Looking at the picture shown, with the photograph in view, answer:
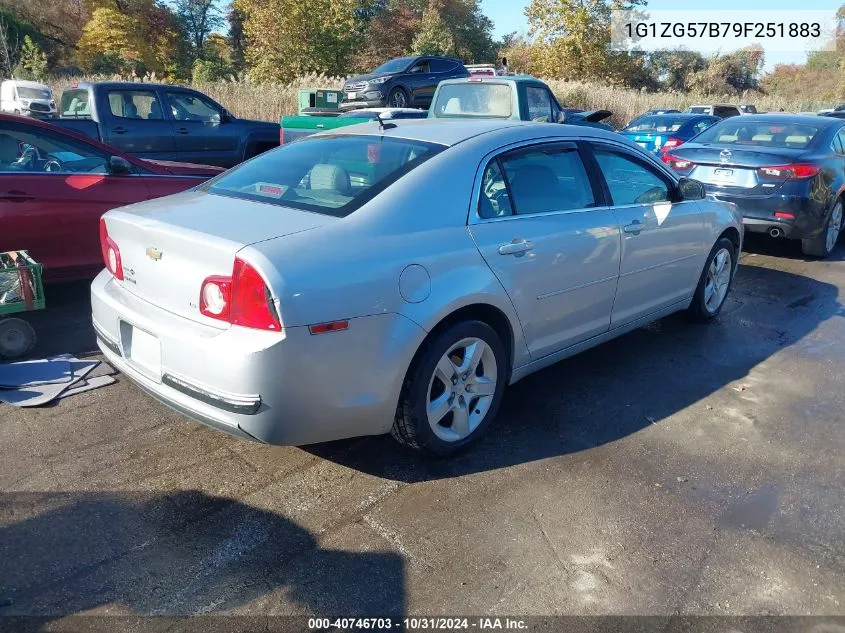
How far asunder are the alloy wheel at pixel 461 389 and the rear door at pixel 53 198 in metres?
3.56

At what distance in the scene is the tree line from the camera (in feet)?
104

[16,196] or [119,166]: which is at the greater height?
[119,166]

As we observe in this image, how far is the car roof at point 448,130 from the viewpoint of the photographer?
3.66 meters

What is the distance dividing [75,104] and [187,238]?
9094mm

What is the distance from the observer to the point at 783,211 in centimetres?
743

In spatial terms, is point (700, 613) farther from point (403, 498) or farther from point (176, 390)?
point (176, 390)

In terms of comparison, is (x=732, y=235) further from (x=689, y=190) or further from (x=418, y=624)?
(x=418, y=624)

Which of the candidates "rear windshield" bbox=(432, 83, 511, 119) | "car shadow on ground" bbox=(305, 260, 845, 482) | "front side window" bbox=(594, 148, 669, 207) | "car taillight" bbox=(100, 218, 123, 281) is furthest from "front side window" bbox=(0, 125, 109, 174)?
"rear windshield" bbox=(432, 83, 511, 119)

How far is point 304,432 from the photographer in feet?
9.26

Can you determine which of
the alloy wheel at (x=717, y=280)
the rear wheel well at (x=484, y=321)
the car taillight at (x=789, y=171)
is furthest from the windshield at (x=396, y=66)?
the rear wheel well at (x=484, y=321)

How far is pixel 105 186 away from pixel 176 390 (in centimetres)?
340

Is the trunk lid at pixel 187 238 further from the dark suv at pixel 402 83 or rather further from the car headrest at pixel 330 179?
the dark suv at pixel 402 83

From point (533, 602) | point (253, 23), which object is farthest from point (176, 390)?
point (253, 23)

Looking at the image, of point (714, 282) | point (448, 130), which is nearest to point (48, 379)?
point (448, 130)
